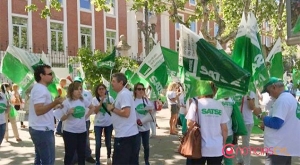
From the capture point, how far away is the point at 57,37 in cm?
2398

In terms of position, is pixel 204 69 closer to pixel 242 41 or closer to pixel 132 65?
pixel 242 41

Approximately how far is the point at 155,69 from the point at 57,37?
1801 cm

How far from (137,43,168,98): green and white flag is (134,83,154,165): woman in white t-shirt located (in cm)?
40

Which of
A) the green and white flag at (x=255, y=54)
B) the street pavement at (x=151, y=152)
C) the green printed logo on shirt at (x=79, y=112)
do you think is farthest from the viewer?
the street pavement at (x=151, y=152)

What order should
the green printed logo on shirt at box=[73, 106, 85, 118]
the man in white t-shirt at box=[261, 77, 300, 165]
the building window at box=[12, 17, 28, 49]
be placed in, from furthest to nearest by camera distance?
the building window at box=[12, 17, 28, 49]
the green printed logo on shirt at box=[73, 106, 85, 118]
the man in white t-shirt at box=[261, 77, 300, 165]

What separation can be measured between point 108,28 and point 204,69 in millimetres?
23368

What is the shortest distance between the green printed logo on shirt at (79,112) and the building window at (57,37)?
18.3 meters

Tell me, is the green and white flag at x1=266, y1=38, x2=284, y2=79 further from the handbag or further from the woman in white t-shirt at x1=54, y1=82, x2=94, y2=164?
the woman in white t-shirt at x1=54, y1=82, x2=94, y2=164

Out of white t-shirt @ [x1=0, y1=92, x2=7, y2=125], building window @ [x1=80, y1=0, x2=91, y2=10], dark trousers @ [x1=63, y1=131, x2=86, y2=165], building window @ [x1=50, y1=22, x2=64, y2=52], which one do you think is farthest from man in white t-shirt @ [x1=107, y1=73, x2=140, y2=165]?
building window @ [x1=80, y1=0, x2=91, y2=10]

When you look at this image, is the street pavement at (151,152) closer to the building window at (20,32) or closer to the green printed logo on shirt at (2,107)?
the green printed logo on shirt at (2,107)

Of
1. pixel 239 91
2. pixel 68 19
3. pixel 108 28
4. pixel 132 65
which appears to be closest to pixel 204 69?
pixel 239 91

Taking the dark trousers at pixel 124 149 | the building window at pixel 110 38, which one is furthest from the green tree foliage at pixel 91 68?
the building window at pixel 110 38

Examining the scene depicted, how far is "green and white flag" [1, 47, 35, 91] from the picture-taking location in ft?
21.9

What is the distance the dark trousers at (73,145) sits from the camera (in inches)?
229
